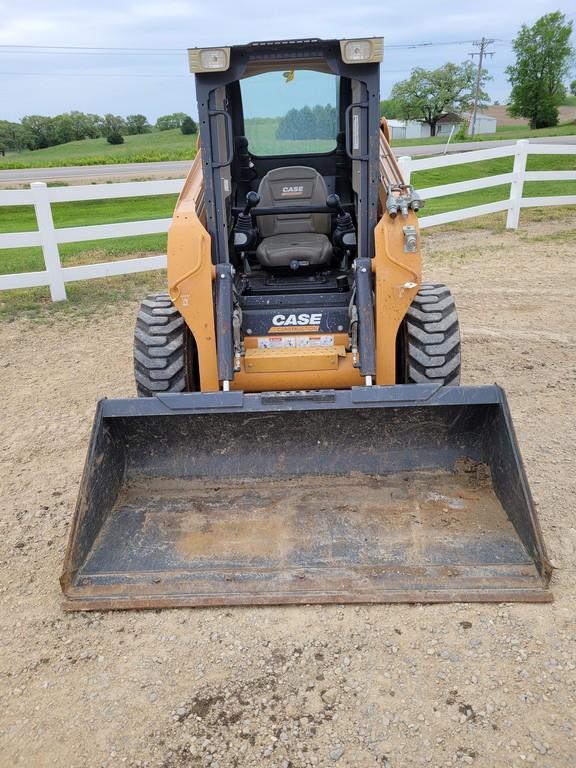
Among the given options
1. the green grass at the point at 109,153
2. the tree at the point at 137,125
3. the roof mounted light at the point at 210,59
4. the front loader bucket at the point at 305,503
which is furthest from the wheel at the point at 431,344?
the tree at the point at 137,125

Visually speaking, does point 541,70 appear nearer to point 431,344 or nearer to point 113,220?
point 113,220

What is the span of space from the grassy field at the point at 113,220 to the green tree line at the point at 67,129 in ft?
126

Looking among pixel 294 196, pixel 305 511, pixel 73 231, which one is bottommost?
pixel 305 511

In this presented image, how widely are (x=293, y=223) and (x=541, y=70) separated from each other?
64095 mm

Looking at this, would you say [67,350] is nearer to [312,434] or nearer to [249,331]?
[249,331]

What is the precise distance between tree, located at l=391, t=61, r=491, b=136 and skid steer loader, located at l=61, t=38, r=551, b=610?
7288 cm

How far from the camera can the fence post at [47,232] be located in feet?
25.6

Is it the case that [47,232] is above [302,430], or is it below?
above

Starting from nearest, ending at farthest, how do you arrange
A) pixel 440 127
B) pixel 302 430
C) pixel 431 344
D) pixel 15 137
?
pixel 302 430 < pixel 431 344 < pixel 15 137 < pixel 440 127

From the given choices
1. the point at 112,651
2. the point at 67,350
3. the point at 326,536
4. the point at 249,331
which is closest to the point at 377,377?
the point at 249,331

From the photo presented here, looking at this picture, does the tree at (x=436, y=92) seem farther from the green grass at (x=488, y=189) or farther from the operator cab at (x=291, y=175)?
the operator cab at (x=291, y=175)

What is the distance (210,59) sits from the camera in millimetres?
3537

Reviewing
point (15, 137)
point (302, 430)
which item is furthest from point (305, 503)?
point (15, 137)

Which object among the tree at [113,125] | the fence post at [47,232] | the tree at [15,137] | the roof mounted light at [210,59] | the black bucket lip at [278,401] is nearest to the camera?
the black bucket lip at [278,401]
